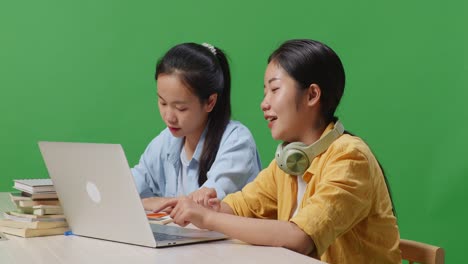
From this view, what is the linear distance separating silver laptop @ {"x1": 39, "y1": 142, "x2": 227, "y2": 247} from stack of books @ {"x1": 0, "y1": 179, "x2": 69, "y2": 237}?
3 centimetres

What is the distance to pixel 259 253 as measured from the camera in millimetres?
1367

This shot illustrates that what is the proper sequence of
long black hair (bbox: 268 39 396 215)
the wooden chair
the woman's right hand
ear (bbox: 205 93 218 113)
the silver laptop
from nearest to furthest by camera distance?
1. the silver laptop
2. the wooden chair
3. long black hair (bbox: 268 39 396 215)
4. the woman's right hand
5. ear (bbox: 205 93 218 113)

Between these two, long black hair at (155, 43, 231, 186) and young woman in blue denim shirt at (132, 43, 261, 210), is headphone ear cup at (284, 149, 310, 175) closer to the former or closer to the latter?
young woman in blue denim shirt at (132, 43, 261, 210)

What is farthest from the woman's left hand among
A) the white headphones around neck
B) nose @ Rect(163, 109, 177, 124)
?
nose @ Rect(163, 109, 177, 124)

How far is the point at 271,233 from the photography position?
1417mm

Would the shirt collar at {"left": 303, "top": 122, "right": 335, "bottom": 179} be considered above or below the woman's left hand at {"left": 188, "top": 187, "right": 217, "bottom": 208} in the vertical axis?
below

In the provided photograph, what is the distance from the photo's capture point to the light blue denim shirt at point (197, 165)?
2.17m

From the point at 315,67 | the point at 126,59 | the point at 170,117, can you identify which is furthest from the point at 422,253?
the point at 126,59

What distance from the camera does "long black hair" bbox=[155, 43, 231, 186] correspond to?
2262 mm

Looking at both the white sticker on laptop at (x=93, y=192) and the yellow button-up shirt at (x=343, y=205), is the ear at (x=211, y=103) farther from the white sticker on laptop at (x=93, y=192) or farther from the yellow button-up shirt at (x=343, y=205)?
the white sticker on laptop at (x=93, y=192)

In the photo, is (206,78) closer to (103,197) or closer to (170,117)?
(170,117)

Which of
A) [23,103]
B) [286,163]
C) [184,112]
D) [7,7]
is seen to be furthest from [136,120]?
[286,163]

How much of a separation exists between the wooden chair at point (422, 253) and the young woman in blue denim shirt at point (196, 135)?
0.64 metres

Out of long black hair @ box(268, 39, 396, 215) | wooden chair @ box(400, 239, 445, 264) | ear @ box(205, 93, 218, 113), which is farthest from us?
ear @ box(205, 93, 218, 113)
